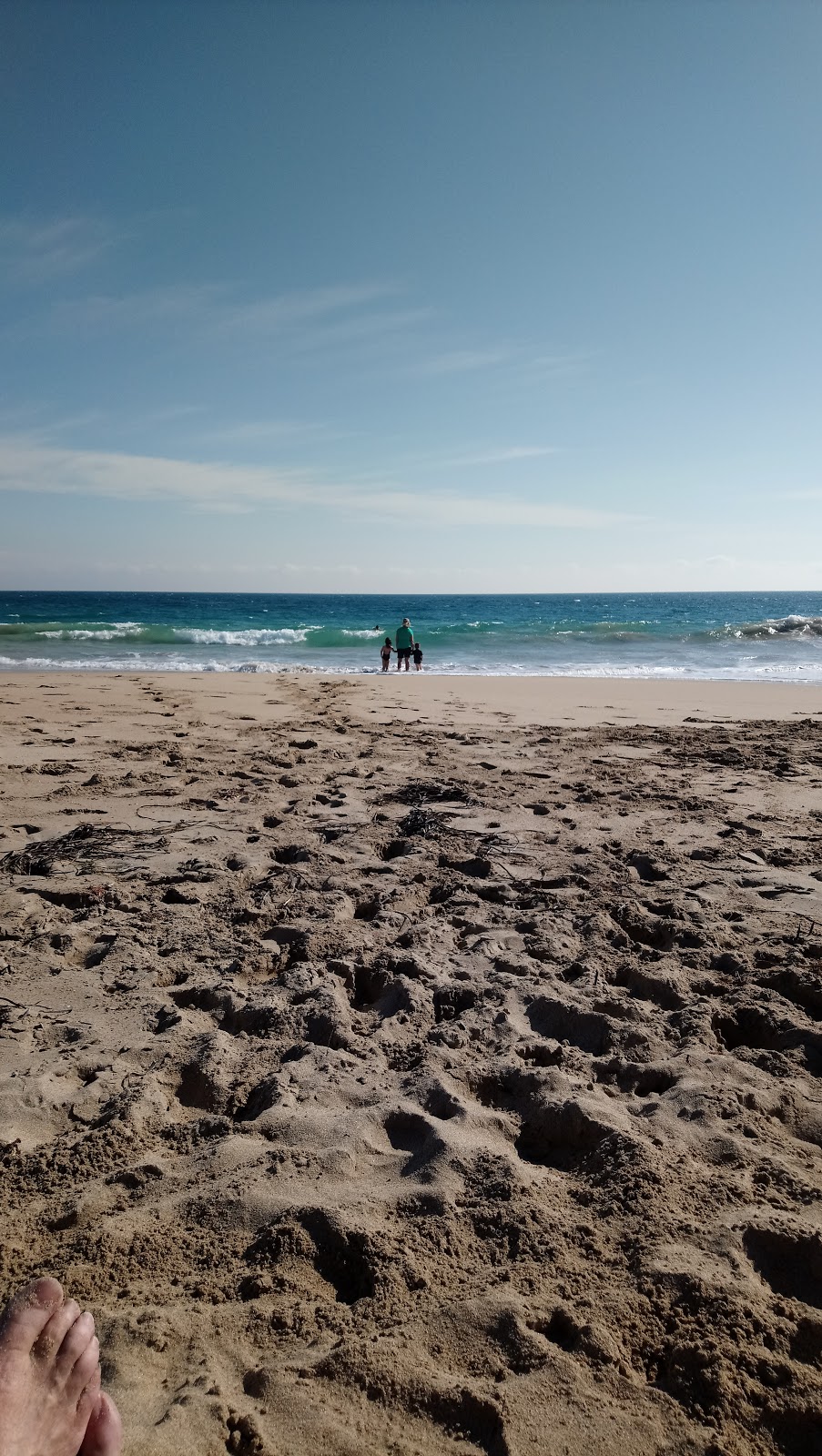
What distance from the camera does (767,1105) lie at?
7.63ft

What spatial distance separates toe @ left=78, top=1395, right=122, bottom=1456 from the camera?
1433 mm

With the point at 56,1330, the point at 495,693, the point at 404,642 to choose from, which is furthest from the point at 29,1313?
the point at 404,642

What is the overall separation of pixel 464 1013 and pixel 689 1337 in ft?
4.22

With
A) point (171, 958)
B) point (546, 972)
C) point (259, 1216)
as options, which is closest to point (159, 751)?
point (171, 958)

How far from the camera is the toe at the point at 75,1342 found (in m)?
1.54

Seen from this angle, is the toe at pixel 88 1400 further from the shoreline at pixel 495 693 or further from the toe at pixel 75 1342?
the shoreline at pixel 495 693

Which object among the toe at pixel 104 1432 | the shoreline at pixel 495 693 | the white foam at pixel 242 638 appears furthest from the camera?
the white foam at pixel 242 638

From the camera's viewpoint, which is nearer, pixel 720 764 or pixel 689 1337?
pixel 689 1337

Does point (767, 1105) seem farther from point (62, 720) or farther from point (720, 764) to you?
point (62, 720)

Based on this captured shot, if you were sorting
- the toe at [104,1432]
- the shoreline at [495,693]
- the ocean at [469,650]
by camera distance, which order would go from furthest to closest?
the ocean at [469,650]
the shoreline at [495,693]
the toe at [104,1432]

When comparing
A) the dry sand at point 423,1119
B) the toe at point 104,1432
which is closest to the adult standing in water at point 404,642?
the dry sand at point 423,1119

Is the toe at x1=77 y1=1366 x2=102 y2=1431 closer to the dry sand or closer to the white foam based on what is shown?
the dry sand

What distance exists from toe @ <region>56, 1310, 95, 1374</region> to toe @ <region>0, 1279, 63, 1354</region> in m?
0.05

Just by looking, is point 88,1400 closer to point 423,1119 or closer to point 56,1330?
point 56,1330
